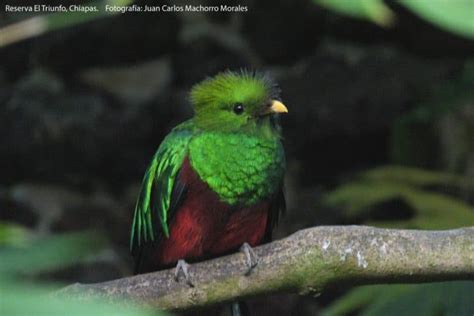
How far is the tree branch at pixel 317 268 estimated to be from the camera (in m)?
2.01

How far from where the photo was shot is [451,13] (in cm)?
61

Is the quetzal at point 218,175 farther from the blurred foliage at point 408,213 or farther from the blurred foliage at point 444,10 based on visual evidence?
the blurred foliage at point 444,10

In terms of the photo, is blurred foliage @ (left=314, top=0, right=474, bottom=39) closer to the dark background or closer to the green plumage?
the green plumage

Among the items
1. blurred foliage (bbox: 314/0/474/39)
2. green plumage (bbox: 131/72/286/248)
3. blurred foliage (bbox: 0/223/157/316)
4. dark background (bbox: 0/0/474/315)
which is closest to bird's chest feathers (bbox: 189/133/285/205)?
green plumage (bbox: 131/72/286/248)

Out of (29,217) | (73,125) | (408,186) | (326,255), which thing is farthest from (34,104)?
(326,255)

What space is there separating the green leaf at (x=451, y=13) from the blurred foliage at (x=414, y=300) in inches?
79.9

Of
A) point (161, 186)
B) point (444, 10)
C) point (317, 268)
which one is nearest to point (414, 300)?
point (161, 186)

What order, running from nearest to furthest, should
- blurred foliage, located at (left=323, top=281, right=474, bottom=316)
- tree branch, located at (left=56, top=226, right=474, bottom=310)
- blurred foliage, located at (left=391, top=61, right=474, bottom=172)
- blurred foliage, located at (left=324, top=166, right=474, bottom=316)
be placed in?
tree branch, located at (left=56, top=226, right=474, bottom=310) < blurred foliage, located at (left=323, top=281, right=474, bottom=316) < blurred foliage, located at (left=324, top=166, right=474, bottom=316) < blurred foliage, located at (left=391, top=61, right=474, bottom=172)

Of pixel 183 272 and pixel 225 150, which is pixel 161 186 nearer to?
pixel 225 150

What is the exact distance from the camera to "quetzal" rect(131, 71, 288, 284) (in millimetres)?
2568

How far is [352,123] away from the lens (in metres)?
4.24

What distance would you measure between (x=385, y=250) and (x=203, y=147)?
2.29 feet

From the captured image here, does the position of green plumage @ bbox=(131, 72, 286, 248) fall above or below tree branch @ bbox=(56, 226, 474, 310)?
above

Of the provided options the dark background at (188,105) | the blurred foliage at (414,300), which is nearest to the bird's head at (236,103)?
the blurred foliage at (414,300)
